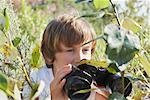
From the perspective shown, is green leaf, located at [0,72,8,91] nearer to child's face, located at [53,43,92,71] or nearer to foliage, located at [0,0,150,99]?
foliage, located at [0,0,150,99]

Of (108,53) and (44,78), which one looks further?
(44,78)

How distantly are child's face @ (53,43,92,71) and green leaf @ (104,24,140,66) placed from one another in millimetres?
515

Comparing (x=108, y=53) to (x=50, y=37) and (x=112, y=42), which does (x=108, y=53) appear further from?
(x=50, y=37)

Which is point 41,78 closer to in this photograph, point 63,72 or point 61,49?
point 61,49

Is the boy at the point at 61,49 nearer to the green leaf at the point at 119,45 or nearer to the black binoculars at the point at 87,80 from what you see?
the black binoculars at the point at 87,80

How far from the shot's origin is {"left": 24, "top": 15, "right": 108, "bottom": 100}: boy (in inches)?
44.3

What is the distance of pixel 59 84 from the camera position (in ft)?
3.49

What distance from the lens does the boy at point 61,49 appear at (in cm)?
112

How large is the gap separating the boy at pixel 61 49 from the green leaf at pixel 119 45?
0.40 m

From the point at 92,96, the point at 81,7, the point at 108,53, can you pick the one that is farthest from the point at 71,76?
the point at 81,7

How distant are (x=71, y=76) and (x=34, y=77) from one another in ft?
1.41

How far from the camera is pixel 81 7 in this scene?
471cm

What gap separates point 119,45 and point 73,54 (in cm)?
58

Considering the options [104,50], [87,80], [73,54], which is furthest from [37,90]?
[73,54]
